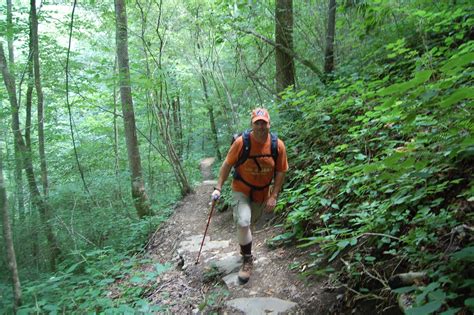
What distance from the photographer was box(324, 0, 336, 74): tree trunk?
7.22m

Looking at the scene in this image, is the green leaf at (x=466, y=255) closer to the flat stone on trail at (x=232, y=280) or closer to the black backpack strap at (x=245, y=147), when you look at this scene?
the black backpack strap at (x=245, y=147)

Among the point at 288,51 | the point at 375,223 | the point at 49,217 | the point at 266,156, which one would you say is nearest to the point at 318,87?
the point at 288,51

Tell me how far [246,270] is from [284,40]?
6.24 meters

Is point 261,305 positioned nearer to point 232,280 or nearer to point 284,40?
point 232,280

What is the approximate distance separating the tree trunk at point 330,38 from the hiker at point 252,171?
446 cm

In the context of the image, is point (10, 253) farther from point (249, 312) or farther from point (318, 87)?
point (318, 87)

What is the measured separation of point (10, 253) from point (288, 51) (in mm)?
7161

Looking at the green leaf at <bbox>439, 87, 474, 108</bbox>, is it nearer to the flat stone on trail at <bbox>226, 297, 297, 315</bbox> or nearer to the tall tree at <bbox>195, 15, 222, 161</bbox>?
the flat stone on trail at <bbox>226, 297, 297, 315</bbox>

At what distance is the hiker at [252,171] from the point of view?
404cm

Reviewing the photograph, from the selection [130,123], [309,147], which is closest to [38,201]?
[130,123]

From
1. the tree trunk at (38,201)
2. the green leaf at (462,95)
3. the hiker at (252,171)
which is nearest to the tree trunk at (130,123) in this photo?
the tree trunk at (38,201)

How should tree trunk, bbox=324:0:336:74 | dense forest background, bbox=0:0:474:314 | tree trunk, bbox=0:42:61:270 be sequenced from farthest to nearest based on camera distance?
tree trunk, bbox=0:42:61:270 → tree trunk, bbox=324:0:336:74 → dense forest background, bbox=0:0:474:314

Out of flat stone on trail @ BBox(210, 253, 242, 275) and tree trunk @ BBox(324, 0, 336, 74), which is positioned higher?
tree trunk @ BBox(324, 0, 336, 74)

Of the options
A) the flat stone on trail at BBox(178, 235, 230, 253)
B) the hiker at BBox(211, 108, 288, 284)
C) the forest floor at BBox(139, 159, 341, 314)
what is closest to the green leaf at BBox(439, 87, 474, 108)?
the forest floor at BBox(139, 159, 341, 314)
